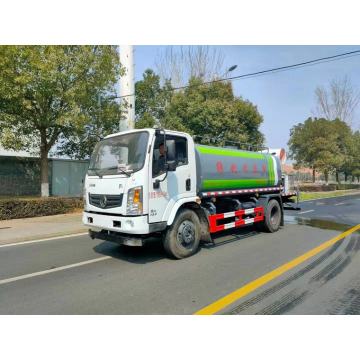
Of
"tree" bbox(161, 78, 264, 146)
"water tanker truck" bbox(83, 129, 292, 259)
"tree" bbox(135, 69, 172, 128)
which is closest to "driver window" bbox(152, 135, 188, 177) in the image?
"water tanker truck" bbox(83, 129, 292, 259)

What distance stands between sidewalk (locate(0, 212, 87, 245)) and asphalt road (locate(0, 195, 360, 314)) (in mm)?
790

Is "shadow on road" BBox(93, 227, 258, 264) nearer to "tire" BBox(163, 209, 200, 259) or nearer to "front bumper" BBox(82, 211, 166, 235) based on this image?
"tire" BBox(163, 209, 200, 259)

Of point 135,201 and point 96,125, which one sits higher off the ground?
point 96,125

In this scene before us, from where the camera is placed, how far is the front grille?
569 centimetres

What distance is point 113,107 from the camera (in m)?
14.1

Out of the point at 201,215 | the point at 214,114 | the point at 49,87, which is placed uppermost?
the point at 214,114

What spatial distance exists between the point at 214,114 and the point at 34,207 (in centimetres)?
1318

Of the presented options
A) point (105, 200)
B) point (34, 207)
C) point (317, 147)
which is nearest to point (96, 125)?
point (34, 207)

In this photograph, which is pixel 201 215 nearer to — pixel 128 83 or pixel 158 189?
pixel 158 189

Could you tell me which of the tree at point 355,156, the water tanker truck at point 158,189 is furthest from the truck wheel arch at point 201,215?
the tree at point 355,156

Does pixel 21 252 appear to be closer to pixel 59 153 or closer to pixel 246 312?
pixel 246 312

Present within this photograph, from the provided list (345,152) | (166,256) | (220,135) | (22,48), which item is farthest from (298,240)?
(345,152)

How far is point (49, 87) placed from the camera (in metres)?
11.6

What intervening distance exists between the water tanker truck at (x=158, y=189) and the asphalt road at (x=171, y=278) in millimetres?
550
